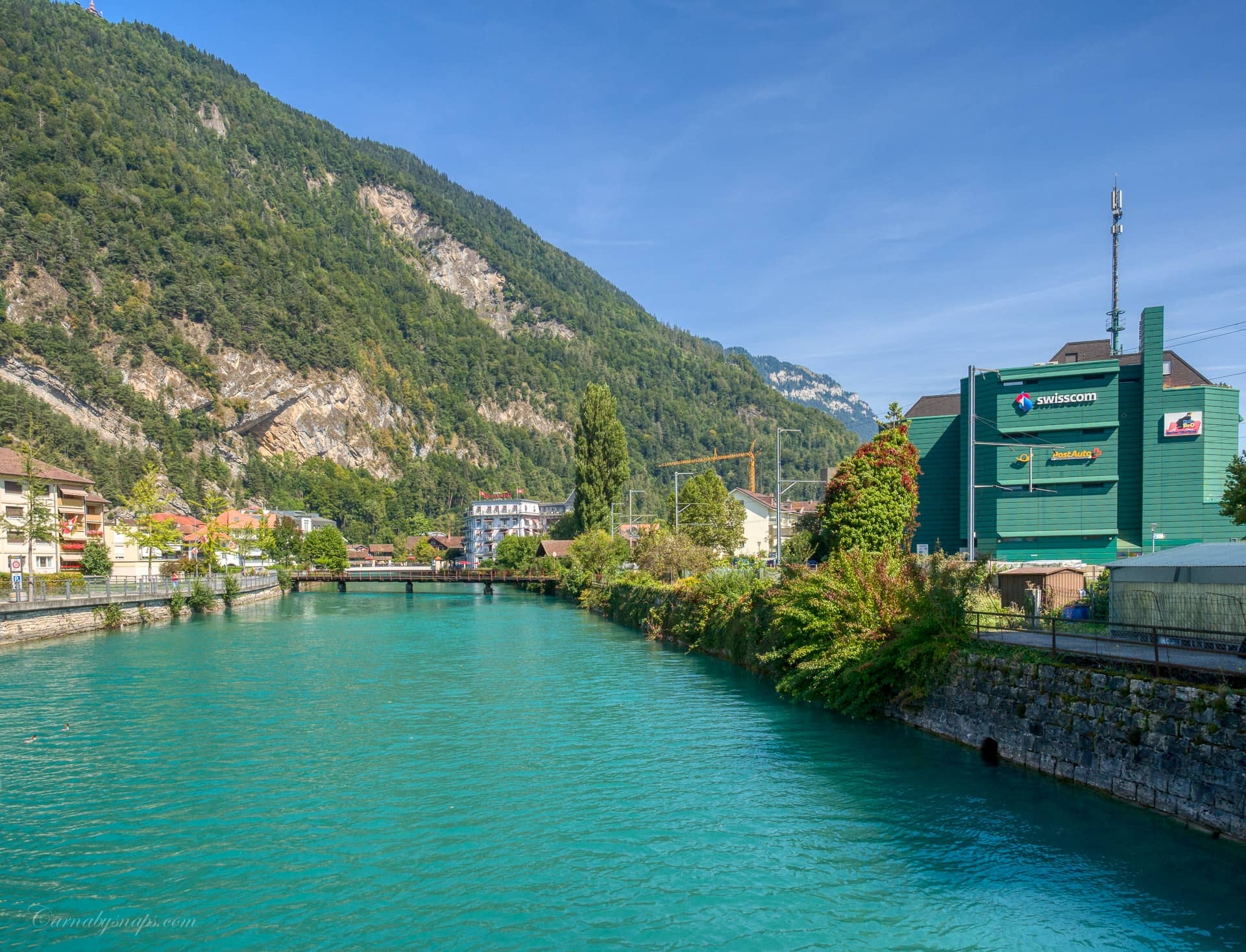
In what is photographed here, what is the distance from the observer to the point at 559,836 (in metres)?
16.2

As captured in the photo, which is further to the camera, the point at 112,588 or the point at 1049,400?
the point at 1049,400

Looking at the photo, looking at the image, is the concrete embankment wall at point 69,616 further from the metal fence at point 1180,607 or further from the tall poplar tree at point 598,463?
the metal fence at point 1180,607

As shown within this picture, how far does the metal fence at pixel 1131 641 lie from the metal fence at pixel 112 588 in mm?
45809

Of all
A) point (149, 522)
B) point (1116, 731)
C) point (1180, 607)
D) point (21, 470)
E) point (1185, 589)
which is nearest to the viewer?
point (1116, 731)

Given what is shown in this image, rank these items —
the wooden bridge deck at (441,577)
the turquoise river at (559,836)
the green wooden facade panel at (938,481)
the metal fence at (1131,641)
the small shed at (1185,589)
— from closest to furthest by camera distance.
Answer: the turquoise river at (559,836), the metal fence at (1131,641), the small shed at (1185,589), the green wooden facade panel at (938,481), the wooden bridge deck at (441,577)

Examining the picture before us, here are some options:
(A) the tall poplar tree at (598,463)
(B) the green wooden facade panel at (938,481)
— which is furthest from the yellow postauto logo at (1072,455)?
(A) the tall poplar tree at (598,463)

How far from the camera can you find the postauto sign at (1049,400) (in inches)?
2598

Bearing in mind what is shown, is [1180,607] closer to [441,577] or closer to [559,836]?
[559,836]

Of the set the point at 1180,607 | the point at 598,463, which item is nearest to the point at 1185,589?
the point at 1180,607

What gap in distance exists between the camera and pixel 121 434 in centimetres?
17012

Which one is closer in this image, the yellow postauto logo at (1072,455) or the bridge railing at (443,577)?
the yellow postauto logo at (1072,455)

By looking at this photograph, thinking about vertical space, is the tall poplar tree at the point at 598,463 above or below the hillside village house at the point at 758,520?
above

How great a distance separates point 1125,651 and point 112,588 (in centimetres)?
5579

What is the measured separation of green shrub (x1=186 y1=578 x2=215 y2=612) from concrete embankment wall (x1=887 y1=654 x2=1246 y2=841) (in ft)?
196
